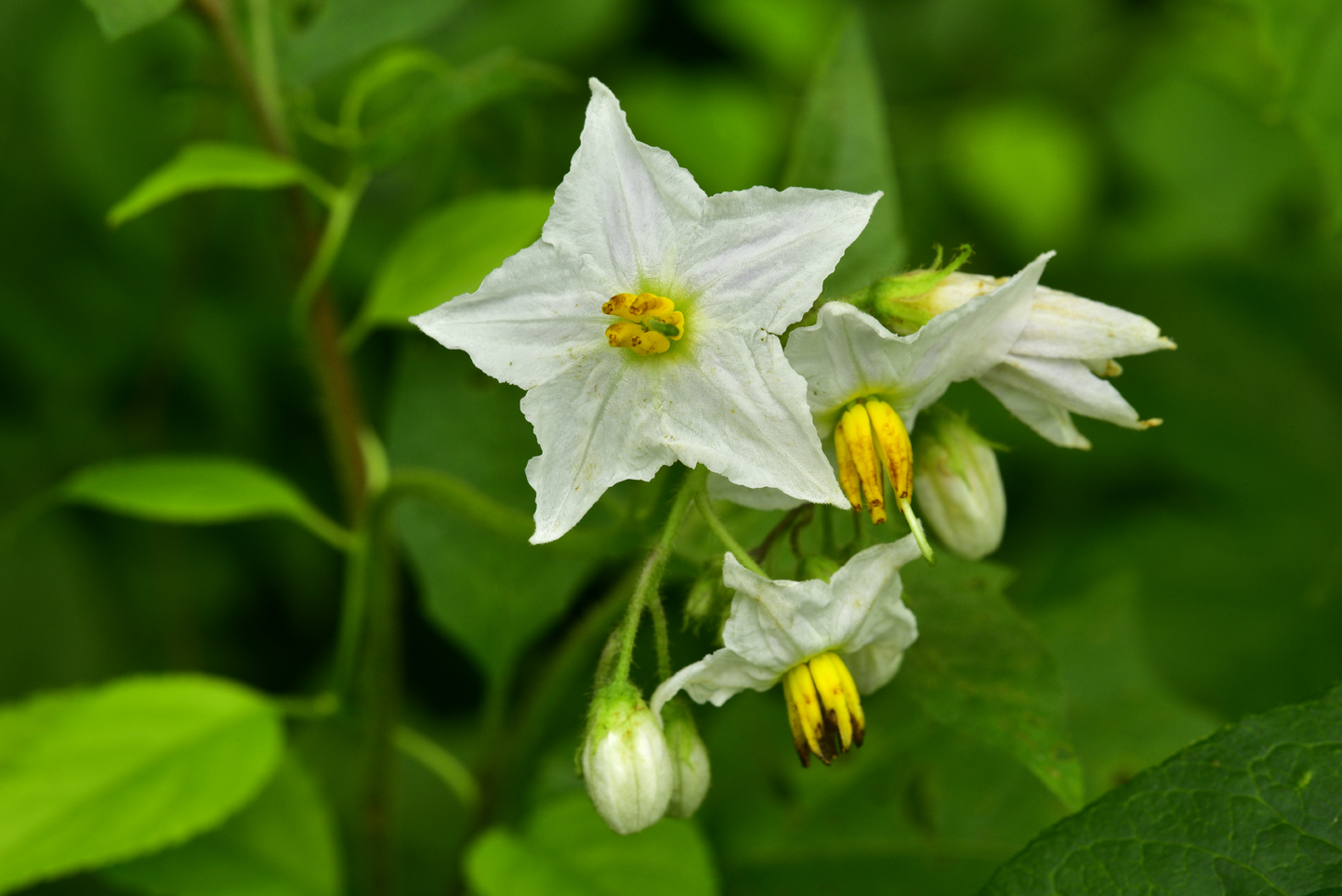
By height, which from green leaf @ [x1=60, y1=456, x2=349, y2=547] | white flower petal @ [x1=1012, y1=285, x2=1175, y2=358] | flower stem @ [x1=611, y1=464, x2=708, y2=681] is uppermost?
white flower petal @ [x1=1012, y1=285, x2=1175, y2=358]

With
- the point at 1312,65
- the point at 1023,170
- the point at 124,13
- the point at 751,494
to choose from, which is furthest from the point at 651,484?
the point at 1023,170

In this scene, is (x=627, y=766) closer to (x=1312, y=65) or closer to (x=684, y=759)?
(x=684, y=759)

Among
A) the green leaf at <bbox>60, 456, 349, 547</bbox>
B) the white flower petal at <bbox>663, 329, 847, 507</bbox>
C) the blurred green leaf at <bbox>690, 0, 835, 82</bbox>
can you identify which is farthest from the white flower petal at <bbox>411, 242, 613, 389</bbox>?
the blurred green leaf at <bbox>690, 0, 835, 82</bbox>

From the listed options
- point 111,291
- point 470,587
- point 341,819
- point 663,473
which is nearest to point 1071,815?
point 663,473

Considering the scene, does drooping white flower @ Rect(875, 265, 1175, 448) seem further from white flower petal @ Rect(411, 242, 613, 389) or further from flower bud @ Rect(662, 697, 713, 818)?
flower bud @ Rect(662, 697, 713, 818)

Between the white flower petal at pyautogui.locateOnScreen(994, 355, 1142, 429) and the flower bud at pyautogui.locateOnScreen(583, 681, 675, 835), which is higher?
the white flower petal at pyautogui.locateOnScreen(994, 355, 1142, 429)

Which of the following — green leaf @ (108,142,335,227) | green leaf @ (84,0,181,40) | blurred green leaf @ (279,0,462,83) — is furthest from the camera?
blurred green leaf @ (279,0,462,83)
